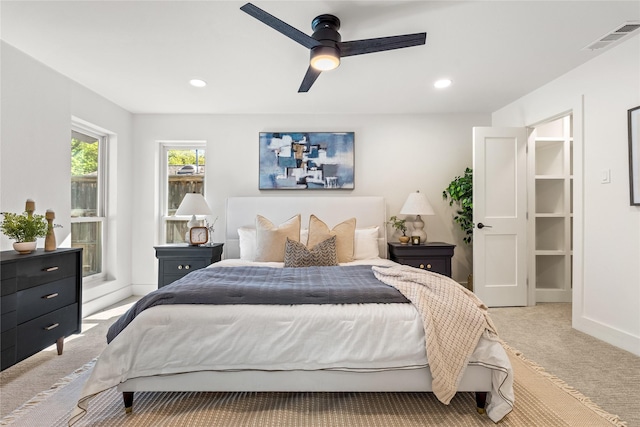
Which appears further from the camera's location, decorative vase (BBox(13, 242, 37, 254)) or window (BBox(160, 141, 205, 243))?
window (BBox(160, 141, 205, 243))

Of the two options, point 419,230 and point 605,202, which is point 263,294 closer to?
point 419,230

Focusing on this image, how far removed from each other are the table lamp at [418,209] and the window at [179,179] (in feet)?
9.14

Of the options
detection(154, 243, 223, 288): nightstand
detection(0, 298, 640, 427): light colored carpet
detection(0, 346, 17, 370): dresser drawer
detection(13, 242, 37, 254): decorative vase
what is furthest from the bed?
detection(154, 243, 223, 288): nightstand

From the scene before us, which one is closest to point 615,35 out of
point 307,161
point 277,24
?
point 277,24

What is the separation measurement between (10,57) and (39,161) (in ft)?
2.77

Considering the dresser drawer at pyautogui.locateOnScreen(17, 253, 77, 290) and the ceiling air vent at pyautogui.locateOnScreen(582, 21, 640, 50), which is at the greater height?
the ceiling air vent at pyautogui.locateOnScreen(582, 21, 640, 50)

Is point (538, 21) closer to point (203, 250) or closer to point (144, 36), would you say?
point (144, 36)

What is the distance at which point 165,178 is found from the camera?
4.71 meters

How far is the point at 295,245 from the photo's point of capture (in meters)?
3.36

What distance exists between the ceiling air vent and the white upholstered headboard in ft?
8.06

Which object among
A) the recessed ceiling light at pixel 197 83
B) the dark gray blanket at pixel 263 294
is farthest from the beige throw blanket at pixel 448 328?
the recessed ceiling light at pixel 197 83

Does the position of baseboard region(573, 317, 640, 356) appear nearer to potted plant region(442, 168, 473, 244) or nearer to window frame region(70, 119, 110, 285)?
potted plant region(442, 168, 473, 244)

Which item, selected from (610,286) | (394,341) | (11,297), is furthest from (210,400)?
(610,286)

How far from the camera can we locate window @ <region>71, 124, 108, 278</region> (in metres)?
3.77
